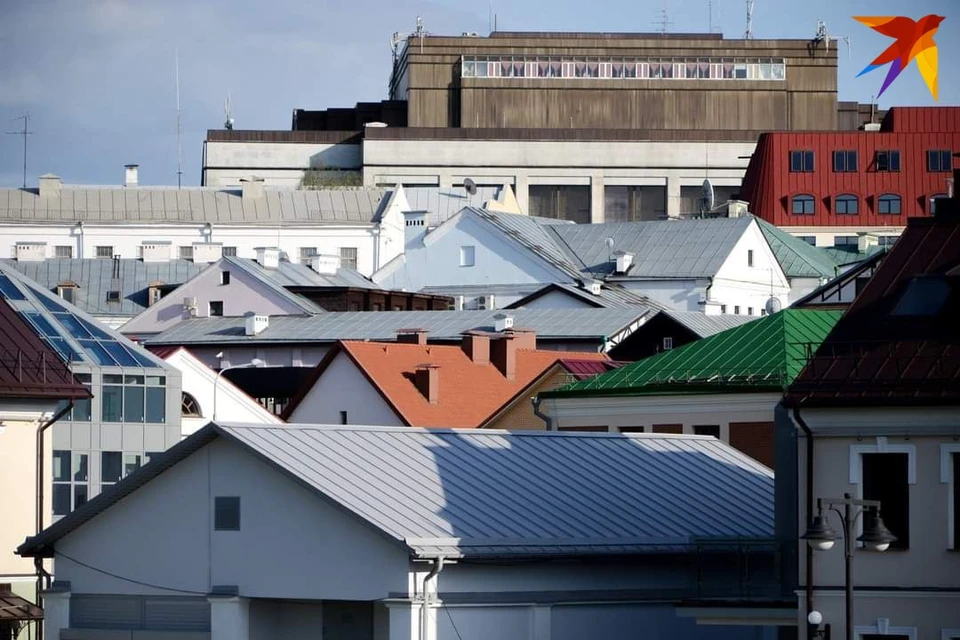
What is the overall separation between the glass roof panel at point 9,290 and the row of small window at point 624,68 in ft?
336

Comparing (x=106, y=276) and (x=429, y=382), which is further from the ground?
(x=106, y=276)

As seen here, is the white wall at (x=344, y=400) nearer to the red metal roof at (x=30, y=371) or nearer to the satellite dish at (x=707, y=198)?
the red metal roof at (x=30, y=371)

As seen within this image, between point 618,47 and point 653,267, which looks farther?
point 618,47

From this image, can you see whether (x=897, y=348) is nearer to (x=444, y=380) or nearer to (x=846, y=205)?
(x=444, y=380)

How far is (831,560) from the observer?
36250 millimetres

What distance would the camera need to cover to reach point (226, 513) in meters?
41.8

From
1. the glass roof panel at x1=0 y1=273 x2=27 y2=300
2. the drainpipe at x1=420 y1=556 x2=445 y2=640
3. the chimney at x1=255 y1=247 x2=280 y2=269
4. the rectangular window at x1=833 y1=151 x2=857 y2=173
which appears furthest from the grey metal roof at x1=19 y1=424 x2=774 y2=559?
the rectangular window at x1=833 y1=151 x2=857 y2=173

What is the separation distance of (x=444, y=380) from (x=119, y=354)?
60.3ft

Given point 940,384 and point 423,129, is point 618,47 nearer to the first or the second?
point 423,129

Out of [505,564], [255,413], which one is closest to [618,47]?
[255,413]

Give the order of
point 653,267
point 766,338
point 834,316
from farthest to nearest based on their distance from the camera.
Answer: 1. point 653,267
2. point 766,338
3. point 834,316

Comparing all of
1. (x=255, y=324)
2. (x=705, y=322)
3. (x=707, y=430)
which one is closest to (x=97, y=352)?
(x=707, y=430)

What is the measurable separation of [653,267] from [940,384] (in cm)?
7914

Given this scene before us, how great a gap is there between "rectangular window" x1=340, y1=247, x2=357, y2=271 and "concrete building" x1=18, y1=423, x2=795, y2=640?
3382 inches
